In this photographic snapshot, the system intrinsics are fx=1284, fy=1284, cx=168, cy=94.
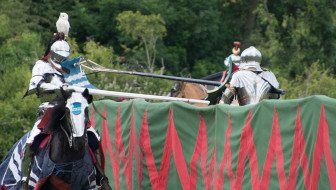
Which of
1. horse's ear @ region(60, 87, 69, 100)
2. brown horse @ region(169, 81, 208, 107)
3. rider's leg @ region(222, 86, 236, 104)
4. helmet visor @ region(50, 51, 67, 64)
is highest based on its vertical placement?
helmet visor @ region(50, 51, 67, 64)

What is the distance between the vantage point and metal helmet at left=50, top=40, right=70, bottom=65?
44.0 feet

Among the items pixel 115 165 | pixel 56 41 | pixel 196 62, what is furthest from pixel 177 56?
pixel 56 41

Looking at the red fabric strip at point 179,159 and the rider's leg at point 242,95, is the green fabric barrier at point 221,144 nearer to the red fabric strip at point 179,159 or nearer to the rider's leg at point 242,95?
the red fabric strip at point 179,159

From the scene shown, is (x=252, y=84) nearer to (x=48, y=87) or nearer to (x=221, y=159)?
(x=221, y=159)

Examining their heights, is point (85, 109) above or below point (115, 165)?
above

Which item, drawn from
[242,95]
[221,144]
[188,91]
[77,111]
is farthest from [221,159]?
[188,91]

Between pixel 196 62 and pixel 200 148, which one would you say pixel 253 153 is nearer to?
pixel 200 148

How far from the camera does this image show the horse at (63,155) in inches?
491

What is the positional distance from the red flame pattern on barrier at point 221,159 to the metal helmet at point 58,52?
177 cm

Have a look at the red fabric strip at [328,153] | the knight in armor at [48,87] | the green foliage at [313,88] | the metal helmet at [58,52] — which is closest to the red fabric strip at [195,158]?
the knight in armor at [48,87]

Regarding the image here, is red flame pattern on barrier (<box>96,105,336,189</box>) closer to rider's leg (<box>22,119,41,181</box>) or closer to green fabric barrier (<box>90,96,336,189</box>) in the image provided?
green fabric barrier (<box>90,96,336,189</box>)

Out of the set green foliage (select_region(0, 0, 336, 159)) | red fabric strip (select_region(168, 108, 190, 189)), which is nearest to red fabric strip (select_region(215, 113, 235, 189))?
red fabric strip (select_region(168, 108, 190, 189))

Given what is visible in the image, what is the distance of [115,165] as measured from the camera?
1683 centimetres

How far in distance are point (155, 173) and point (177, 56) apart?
3190 centimetres
